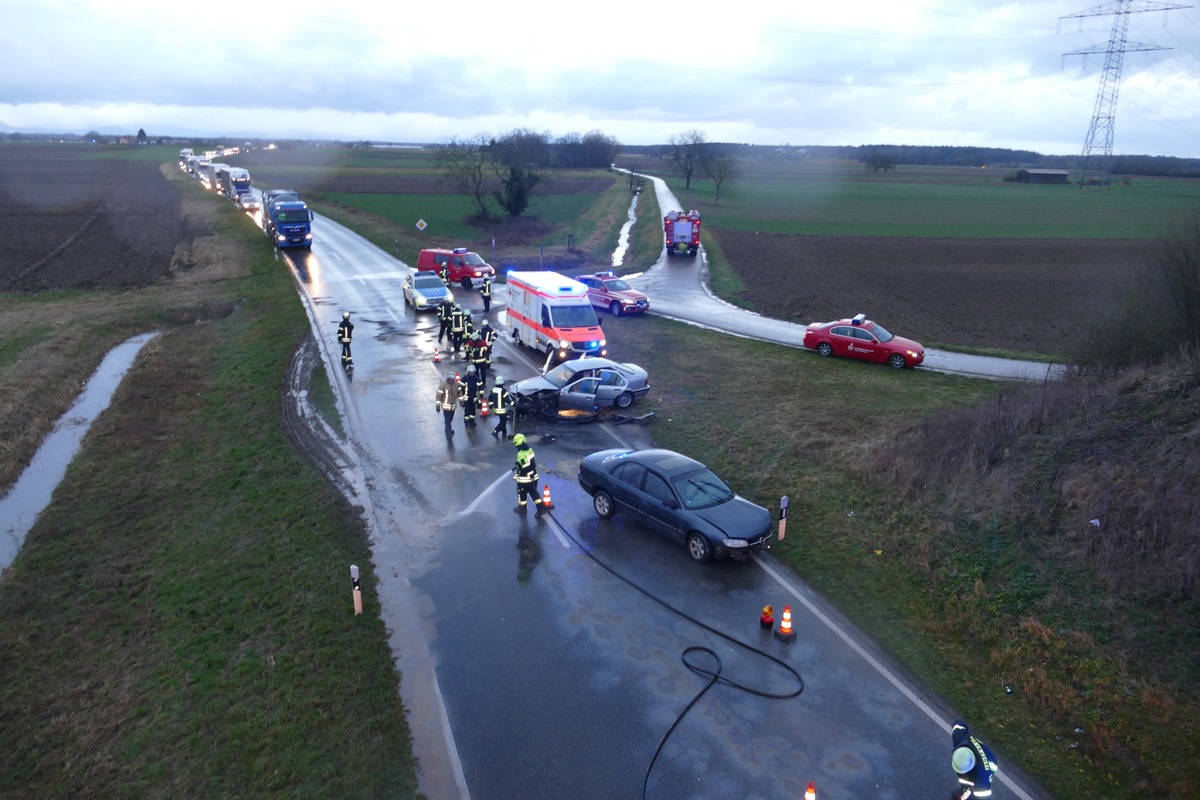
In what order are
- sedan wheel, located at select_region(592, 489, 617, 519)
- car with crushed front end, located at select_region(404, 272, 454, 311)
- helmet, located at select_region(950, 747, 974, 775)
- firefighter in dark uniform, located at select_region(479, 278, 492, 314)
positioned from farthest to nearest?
car with crushed front end, located at select_region(404, 272, 454, 311) < firefighter in dark uniform, located at select_region(479, 278, 492, 314) < sedan wheel, located at select_region(592, 489, 617, 519) < helmet, located at select_region(950, 747, 974, 775)

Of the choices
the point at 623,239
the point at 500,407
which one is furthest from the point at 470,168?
the point at 500,407

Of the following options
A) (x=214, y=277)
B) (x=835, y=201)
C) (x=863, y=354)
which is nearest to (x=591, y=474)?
(x=863, y=354)

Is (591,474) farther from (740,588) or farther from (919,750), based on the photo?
(919,750)

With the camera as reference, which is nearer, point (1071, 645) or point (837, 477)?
point (1071, 645)

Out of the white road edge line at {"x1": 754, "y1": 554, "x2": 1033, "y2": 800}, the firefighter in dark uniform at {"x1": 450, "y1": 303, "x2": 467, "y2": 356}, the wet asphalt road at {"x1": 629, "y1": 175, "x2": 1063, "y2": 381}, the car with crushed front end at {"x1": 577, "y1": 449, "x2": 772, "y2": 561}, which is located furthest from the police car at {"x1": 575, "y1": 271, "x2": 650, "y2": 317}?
the white road edge line at {"x1": 754, "y1": 554, "x2": 1033, "y2": 800}

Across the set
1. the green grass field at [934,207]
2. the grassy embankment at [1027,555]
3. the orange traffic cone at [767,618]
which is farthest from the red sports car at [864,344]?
the green grass field at [934,207]

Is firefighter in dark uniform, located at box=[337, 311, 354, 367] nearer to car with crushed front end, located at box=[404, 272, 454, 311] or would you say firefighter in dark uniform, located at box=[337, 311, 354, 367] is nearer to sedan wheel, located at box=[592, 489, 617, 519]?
car with crushed front end, located at box=[404, 272, 454, 311]

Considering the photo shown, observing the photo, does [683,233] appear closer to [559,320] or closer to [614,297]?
[614,297]
